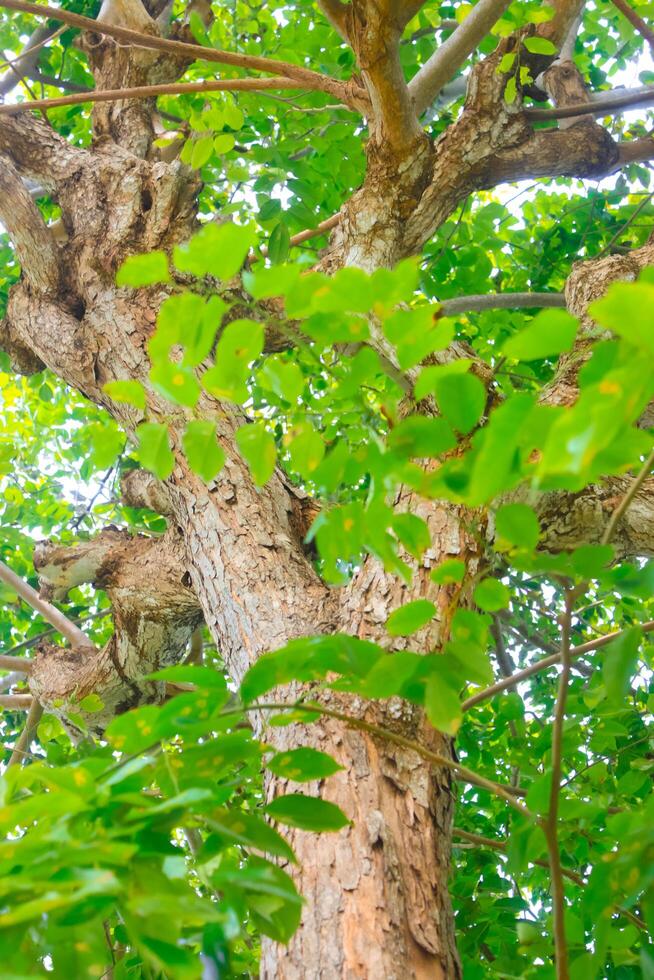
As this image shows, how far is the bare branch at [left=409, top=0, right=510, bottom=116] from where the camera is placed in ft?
7.74

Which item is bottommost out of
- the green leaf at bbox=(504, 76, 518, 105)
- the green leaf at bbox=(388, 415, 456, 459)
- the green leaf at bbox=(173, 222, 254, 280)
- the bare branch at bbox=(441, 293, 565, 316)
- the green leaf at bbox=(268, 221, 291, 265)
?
the green leaf at bbox=(388, 415, 456, 459)

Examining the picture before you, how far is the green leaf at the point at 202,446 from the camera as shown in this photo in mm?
934

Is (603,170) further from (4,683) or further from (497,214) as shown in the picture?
(4,683)

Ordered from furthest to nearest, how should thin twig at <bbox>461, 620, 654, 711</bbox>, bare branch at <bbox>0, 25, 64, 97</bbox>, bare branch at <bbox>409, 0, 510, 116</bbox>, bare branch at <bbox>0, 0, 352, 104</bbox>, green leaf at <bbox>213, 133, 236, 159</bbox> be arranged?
bare branch at <bbox>0, 25, 64, 97</bbox>
bare branch at <bbox>409, 0, 510, 116</bbox>
green leaf at <bbox>213, 133, 236, 159</bbox>
bare branch at <bbox>0, 0, 352, 104</bbox>
thin twig at <bbox>461, 620, 654, 711</bbox>

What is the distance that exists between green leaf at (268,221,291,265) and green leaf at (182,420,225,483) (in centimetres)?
178

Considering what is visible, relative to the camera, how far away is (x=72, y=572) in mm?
2906

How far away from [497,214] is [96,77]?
204 cm

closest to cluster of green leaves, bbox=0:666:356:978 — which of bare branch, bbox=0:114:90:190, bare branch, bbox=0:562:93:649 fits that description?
bare branch, bbox=0:562:93:649

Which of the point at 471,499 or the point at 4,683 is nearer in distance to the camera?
the point at 471,499

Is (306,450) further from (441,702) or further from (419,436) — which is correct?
(441,702)

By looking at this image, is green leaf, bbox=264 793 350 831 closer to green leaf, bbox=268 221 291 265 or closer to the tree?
the tree

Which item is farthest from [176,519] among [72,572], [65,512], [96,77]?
[65,512]

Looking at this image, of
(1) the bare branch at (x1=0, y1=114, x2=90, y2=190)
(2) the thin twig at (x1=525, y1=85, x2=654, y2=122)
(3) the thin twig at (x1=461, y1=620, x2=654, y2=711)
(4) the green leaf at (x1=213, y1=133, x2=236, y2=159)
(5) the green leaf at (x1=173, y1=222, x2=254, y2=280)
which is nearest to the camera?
(5) the green leaf at (x1=173, y1=222, x2=254, y2=280)

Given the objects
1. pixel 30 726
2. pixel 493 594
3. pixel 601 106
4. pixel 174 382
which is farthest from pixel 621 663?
pixel 30 726
